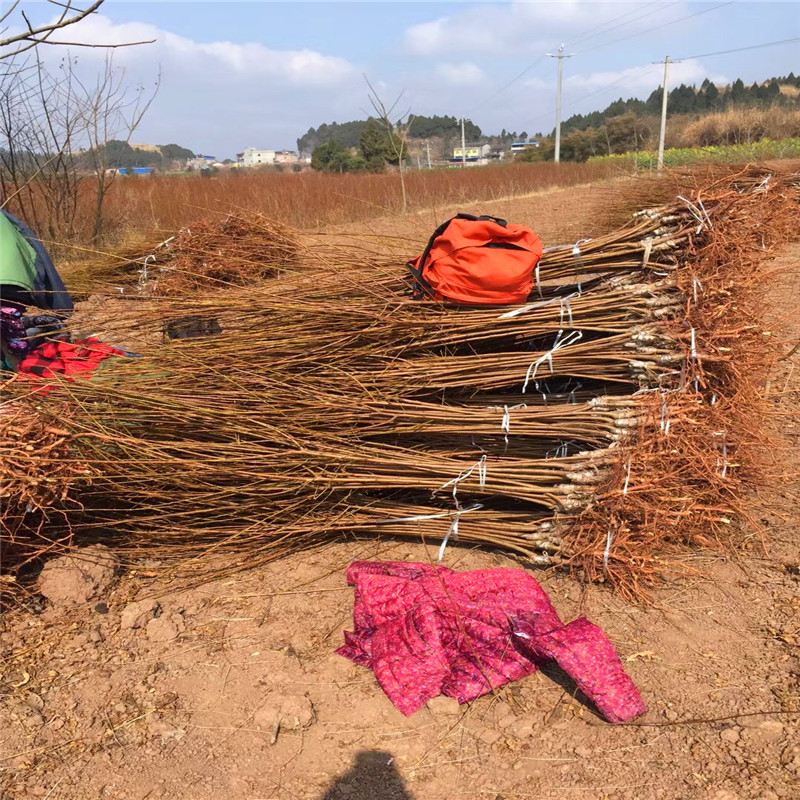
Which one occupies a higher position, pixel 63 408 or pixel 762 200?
pixel 762 200

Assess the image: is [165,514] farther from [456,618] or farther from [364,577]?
[456,618]

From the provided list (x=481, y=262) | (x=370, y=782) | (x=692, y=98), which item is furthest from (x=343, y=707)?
(x=692, y=98)

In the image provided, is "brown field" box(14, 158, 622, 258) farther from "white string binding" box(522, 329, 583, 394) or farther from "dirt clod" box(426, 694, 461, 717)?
"dirt clod" box(426, 694, 461, 717)

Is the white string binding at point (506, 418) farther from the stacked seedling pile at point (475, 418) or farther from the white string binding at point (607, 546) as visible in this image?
the white string binding at point (607, 546)

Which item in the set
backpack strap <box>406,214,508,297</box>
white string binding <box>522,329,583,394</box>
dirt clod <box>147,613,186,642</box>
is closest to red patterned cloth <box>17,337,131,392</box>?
dirt clod <box>147,613,186,642</box>

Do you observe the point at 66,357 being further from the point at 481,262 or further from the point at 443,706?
the point at 443,706

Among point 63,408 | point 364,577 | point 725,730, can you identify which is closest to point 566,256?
point 364,577

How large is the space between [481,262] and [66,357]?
77.7 inches

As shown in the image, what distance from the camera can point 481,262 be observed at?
267 centimetres

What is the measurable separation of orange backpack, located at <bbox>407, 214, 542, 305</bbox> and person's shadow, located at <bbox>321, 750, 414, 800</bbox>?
1754 millimetres

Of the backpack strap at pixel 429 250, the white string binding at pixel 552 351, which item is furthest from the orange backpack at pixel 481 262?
the white string binding at pixel 552 351

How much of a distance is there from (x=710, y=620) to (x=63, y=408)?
251 centimetres

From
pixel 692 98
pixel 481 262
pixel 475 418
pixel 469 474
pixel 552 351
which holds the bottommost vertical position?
pixel 469 474

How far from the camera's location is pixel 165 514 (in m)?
2.63
